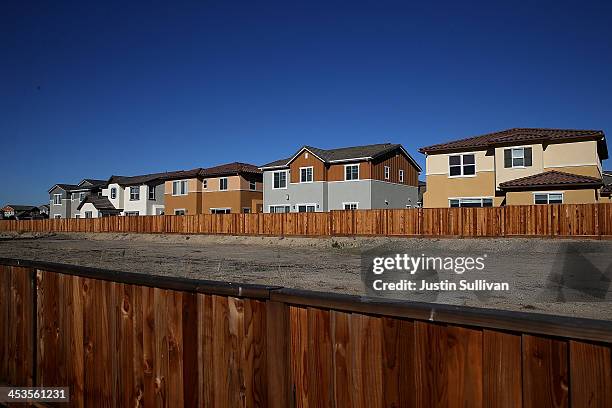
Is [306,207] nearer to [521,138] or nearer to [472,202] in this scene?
[472,202]

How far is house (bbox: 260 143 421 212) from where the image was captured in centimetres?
4225

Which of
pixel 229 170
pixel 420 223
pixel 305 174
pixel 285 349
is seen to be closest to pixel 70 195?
pixel 229 170

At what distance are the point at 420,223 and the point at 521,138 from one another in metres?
Answer: 9.96

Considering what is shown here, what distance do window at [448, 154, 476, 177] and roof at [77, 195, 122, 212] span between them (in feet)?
164

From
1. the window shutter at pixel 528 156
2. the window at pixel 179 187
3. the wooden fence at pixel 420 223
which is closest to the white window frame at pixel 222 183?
the window at pixel 179 187

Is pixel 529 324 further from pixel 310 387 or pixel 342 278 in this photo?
pixel 342 278

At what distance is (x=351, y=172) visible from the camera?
1698 inches

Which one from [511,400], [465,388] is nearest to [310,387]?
[465,388]

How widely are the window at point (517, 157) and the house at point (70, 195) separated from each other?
201 feet

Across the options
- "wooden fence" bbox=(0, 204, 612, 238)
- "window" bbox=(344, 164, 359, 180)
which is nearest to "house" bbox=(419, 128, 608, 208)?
"wooden fence" bbox=(0, 204, 612, 238)

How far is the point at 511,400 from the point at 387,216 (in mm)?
30924

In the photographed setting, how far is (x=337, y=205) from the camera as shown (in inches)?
1722

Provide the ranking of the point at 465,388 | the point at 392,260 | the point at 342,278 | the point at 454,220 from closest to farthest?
1. the point at 465,388
2. the point at 342,278
3. the point at 392,260
4. the point at 454,220

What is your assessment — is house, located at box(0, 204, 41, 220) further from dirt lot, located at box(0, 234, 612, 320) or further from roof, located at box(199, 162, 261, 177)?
dirt lot, located at box(0, 234, 612, 320)
